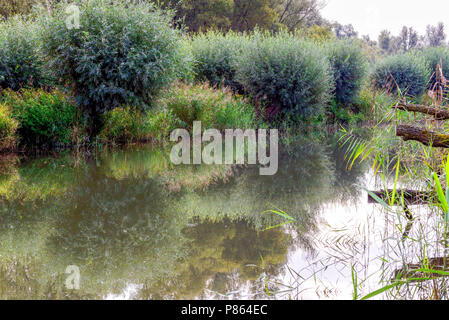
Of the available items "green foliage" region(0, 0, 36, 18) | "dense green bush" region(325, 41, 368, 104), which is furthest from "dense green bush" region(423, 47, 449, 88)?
"green foliage" region(0, 0, 36, 18)

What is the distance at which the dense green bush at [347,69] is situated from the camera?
20.2 meters

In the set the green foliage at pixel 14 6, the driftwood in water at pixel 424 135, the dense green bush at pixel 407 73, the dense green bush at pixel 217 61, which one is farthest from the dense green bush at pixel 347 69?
the driftwood in water at pixel 424 135

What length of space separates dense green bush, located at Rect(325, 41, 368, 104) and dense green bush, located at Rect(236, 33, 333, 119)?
12.6ft

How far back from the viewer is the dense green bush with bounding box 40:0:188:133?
34.2 ft

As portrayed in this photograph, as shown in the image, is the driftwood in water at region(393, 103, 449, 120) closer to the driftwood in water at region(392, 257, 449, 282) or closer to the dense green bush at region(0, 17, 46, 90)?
the driftwood in water at region(392, 257, 449, 282)

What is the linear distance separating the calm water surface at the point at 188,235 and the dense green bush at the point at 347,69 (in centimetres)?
1361

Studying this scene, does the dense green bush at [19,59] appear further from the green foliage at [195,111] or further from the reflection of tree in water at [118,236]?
the reflection of tree in water at [118,236]

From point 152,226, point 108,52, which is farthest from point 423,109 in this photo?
point 108,52

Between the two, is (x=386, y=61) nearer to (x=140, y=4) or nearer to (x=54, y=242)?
(x=140, y=4)

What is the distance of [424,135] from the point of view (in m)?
3.85

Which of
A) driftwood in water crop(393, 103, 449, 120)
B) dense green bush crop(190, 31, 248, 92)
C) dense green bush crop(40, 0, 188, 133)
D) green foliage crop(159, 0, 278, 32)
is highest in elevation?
green foliage crop(159, 0, 278, 32)

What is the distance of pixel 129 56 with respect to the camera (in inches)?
410

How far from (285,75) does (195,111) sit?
13.7 feet

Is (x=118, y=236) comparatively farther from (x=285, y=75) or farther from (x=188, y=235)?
(x=285, y=75)
